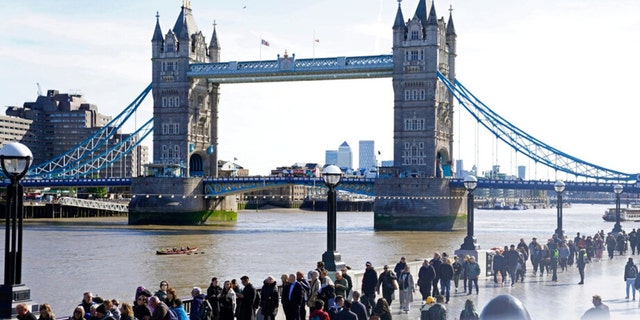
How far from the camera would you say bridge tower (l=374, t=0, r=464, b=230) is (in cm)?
7894

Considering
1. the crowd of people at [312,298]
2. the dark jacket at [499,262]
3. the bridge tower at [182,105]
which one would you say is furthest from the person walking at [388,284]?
the bridge tower at [182,105]

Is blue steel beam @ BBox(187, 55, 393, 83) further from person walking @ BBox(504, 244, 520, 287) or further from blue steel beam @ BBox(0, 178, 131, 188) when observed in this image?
person walking @ BBox(504, 244, 520, 287)

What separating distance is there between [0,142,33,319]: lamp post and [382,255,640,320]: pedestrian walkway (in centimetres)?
808

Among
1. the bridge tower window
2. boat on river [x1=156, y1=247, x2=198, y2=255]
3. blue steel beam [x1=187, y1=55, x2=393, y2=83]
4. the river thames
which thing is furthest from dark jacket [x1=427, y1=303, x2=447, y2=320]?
the bridge tower window

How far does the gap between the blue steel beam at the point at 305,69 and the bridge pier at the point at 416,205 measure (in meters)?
9.93

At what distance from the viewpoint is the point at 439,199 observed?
3100 inches

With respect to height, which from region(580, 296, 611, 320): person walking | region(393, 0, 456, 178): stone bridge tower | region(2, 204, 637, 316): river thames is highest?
region(393, 0, 456, 178): stone bridge tower

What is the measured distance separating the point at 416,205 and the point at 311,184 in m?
11.1

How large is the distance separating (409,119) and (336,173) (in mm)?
61943

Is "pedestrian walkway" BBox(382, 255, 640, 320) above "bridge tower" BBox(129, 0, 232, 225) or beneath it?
beneath

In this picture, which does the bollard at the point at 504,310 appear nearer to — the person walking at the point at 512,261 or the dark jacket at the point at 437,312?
the dark jacket at the point at 437,312

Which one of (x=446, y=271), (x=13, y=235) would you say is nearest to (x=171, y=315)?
(x=13, y=235)

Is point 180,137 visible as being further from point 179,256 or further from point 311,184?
point 179,256

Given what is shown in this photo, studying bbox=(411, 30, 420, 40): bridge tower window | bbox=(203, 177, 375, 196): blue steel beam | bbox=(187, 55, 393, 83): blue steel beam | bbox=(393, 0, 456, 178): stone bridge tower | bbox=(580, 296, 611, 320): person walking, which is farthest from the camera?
bbox=(203, 177, 375, 196): blue steel beam
